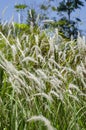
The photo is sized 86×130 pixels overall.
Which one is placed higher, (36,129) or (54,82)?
(54,82)

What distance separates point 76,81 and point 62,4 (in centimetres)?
1829

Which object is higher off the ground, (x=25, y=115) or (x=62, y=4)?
(x=25, y=115)

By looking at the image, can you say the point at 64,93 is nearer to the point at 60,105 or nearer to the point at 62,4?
the point at 60,105

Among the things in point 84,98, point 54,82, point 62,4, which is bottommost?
point 62,4

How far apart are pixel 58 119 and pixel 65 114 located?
4.0 inches

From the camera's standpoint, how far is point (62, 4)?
72.3ft

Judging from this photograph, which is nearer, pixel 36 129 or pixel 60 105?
pixel 36 129

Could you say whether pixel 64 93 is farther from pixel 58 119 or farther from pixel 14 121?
pixel 14 121

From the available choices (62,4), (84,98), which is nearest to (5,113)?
(84,98)

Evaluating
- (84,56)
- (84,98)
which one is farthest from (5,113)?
(84,56)

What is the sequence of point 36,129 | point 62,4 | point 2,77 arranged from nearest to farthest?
1. point 36,129
2. point 2,77
3. point 62,4

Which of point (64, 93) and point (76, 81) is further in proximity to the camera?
point (76, 81)

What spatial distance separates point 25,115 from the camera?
10.3ft

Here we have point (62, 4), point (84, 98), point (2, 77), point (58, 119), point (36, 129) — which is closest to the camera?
point (36, 129)
